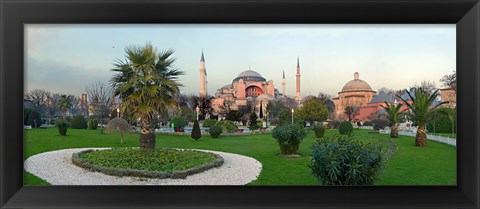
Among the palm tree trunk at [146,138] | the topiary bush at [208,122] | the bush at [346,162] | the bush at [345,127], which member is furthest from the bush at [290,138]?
the topiary bush at [208,122]

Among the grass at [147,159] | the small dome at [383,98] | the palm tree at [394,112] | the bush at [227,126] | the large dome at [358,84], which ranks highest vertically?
the large dome at [358,84]

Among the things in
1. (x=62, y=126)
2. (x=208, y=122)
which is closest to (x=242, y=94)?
(x=208, y=122)

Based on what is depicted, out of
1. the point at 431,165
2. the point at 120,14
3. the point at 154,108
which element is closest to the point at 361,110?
the point at 431,165

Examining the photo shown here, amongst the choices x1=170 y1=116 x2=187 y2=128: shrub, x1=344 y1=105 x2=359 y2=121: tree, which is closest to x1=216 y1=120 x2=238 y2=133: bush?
x1=170 y1=116 x2=187 y2=128: shrub

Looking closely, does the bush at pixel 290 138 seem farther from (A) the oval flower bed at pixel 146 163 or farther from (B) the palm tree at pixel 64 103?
(B) the palm tree at pixel 64 103

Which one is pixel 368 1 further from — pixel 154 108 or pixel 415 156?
pixel 415 156

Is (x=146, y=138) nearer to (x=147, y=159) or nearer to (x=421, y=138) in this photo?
(x=147, y=159)

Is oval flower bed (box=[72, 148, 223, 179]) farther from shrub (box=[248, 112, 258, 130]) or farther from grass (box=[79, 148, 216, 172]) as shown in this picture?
shrub (box=[248, 112, 258, 130])

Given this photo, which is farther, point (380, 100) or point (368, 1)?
point (380, 100)
